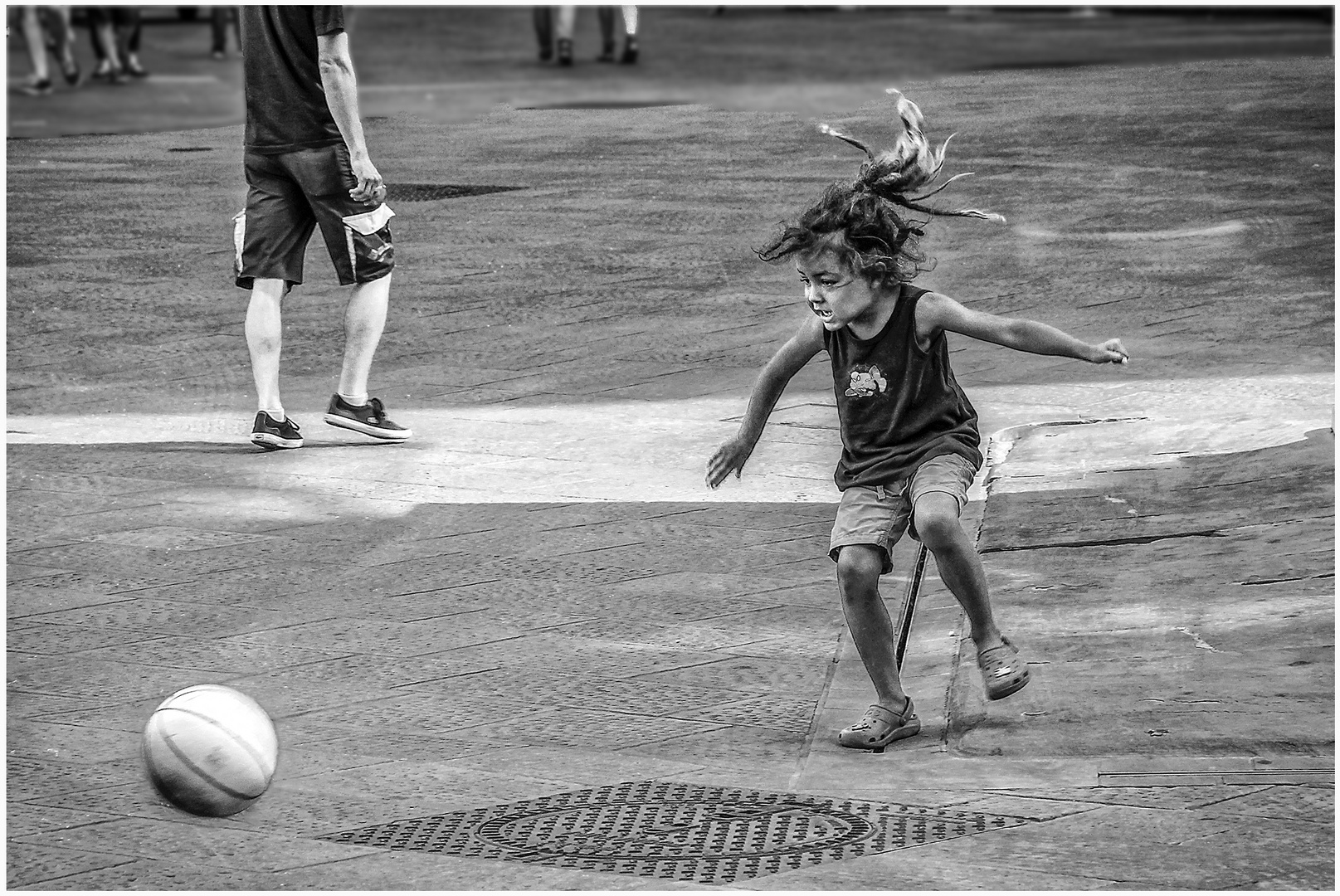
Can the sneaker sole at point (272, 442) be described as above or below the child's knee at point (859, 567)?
below

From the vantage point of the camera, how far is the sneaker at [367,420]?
22.3ft

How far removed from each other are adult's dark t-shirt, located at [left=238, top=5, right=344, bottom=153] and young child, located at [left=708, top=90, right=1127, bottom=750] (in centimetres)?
287

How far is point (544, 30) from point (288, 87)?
7.80 meters

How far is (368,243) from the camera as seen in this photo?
22.2ft

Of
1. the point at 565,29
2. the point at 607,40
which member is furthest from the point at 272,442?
the point at 565,29

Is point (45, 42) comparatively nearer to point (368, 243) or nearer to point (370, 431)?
point (368, 243)

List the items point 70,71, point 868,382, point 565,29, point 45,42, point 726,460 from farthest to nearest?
point 45,42, point 70,71, point 565,29, point 726,460, point 868,382

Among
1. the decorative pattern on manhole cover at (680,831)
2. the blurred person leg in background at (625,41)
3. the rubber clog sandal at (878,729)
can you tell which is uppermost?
the decorative pattern on manhole cover at (680,831)

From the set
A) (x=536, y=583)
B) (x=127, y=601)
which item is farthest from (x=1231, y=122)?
(x=127, y=601)

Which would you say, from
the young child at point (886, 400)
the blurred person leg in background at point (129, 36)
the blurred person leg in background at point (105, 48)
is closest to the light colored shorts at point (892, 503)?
the young child at point (886, 400)

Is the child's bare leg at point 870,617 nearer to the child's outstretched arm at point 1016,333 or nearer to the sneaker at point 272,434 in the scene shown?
the child's outstretched arm at point 1016,333

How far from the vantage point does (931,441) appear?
4.33 metres

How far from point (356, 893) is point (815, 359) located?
4.78 meters

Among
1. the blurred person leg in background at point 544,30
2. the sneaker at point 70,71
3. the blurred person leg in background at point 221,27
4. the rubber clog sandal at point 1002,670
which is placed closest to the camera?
the rubber clog sandal at point 1002,670
